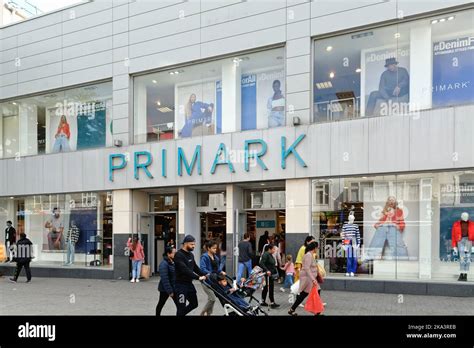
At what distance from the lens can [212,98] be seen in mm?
15602

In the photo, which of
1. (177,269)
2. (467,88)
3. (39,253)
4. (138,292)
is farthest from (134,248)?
(467,88)

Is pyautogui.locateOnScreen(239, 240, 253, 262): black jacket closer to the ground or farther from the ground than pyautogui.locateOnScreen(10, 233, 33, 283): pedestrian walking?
farther from the ground

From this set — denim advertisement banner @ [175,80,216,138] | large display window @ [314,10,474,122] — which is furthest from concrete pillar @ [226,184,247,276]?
large display window @ [314,10,474,122]

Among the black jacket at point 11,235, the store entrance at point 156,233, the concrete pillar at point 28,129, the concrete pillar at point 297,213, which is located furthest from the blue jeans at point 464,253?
the black jacket at point 11,235

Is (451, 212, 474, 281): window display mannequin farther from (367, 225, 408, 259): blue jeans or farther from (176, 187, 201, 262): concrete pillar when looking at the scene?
(176, 187, 201, 262): concrete pillar

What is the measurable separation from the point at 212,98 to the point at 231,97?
827 mm

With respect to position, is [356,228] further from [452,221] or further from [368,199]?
[452,221]

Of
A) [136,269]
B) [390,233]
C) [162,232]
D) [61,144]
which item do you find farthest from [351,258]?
[61,144]

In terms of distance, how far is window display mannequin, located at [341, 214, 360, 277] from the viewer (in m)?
12.9

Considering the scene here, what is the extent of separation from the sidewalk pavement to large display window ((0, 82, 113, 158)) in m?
6.37

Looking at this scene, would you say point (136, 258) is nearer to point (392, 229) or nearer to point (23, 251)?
point (23, 251)

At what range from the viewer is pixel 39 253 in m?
18.7

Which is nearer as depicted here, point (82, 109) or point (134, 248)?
point (134, 248)
